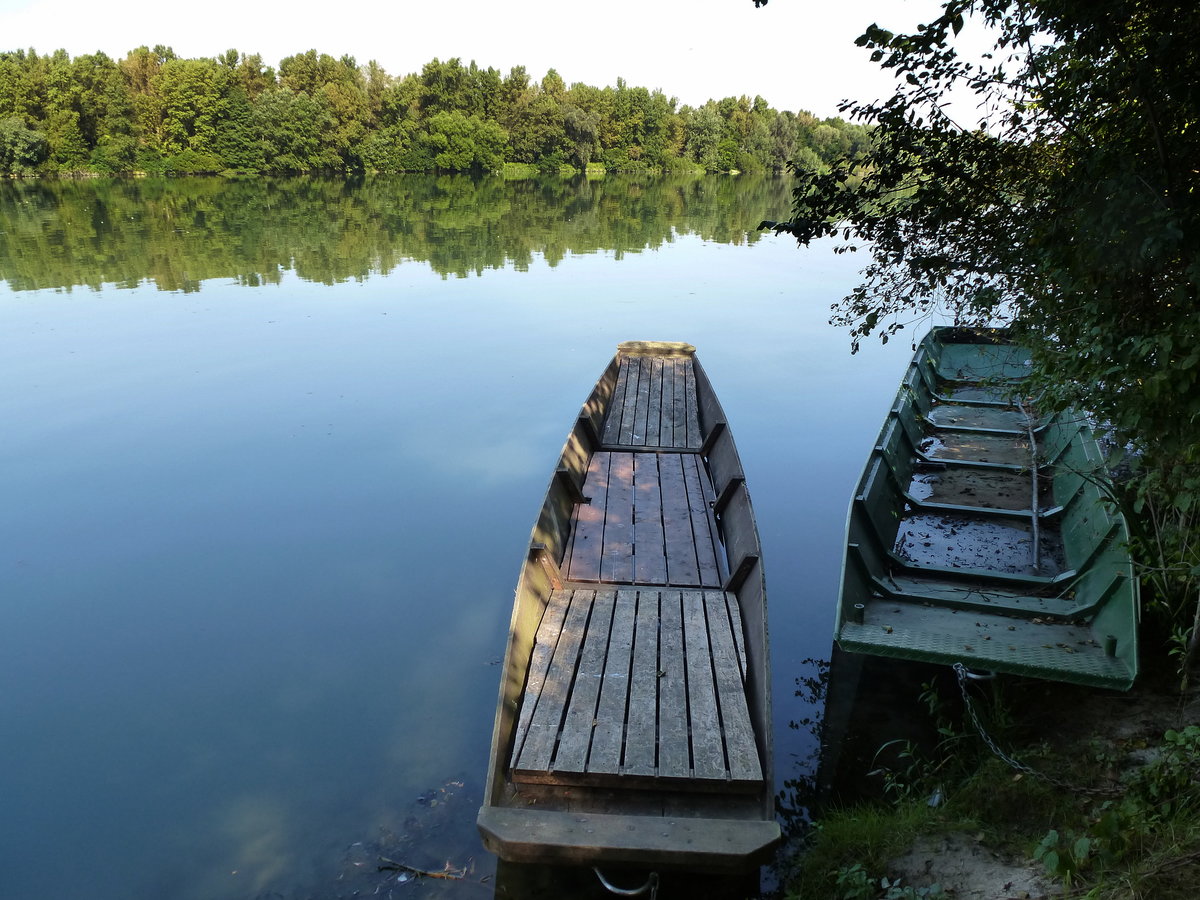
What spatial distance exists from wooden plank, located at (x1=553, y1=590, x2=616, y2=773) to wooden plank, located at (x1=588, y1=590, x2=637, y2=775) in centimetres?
4

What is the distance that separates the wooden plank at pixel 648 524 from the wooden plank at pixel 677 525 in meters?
0.05

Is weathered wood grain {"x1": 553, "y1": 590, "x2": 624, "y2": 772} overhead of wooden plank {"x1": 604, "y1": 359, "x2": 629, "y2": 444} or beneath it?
beneath

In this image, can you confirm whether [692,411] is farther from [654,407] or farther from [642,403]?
[642,403]

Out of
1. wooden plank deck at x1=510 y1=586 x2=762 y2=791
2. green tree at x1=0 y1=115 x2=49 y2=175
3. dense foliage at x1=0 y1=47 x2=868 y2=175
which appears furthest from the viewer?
dense foliage at x1=0 y1=47 x2=868 y2=175

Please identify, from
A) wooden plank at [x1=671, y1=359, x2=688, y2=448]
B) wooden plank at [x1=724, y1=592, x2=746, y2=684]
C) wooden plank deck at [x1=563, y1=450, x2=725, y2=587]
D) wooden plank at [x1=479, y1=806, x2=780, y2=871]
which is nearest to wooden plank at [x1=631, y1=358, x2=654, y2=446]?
wooden plank at [x1=671, y1=359, x2=688, y2=448]

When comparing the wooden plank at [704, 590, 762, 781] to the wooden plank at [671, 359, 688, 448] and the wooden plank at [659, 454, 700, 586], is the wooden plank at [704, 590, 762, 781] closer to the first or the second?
the wooden plank at [659, 454, 700, 586]

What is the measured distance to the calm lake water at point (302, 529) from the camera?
4902 mm

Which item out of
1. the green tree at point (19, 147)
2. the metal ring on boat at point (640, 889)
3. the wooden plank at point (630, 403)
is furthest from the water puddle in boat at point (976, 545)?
the green tree at point (19, 147)

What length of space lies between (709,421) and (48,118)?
186 ft

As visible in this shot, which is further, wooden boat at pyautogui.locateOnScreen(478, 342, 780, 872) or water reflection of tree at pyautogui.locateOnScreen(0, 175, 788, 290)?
water reflection of tree at pyautogui.locateOnScreen(0, 175, 788, 290)

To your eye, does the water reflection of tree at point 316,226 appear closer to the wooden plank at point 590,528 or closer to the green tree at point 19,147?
the green tree at point 19,147

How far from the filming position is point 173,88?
52781 millimetres

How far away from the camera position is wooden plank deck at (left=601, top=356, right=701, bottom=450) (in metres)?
9.64

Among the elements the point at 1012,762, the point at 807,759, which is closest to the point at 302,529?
the point at 807,759
